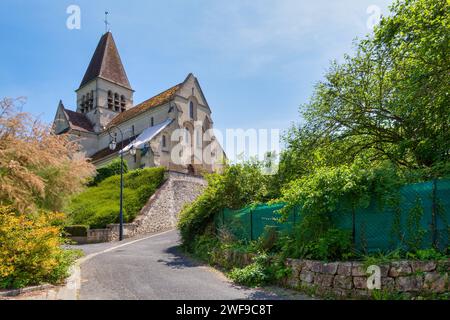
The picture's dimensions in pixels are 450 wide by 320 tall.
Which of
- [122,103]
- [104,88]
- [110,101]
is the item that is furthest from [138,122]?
[122,103]

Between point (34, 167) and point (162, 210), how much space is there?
54.2ft

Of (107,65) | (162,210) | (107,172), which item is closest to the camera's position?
(162,210)

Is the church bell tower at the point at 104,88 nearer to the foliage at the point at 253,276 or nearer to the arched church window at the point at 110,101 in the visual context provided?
the arched church window at the point at 110,101

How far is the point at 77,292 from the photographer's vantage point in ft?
25.2

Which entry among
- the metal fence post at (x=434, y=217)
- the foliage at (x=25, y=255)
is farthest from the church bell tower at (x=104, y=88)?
the metal fence post at (x=434, y=217)

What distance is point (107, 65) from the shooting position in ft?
176

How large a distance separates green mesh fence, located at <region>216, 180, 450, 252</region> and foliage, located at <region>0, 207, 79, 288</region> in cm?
730

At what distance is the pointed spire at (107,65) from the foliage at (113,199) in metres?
26.2

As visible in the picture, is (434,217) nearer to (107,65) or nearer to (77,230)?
(77,230)

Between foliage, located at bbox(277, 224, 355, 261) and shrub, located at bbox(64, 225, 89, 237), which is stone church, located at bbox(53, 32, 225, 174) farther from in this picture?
foliage, located at bbox(277, 224, 355, 261)

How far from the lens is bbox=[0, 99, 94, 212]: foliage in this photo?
9.70 m

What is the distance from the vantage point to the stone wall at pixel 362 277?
6172mm

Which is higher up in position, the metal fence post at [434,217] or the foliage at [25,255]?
the metal fence post at [434,217]

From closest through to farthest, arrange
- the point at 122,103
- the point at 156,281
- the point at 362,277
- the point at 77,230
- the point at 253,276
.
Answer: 1. the point at 362,277
2. the point at 253,276
3. the point at 156,281
4. the point at 77,230
5. the point at 122,103
